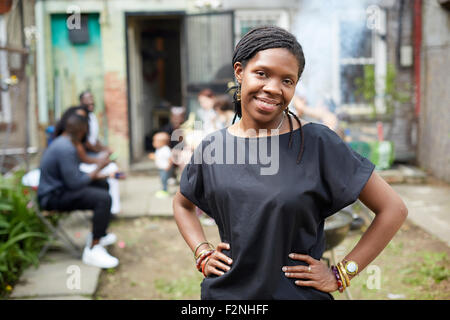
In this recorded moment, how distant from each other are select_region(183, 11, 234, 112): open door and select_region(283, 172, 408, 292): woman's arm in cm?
771

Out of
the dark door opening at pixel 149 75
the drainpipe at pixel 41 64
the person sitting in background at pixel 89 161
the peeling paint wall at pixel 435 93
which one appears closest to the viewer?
the person sitting in background at pixel 89 161

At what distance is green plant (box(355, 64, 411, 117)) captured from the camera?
9359mm

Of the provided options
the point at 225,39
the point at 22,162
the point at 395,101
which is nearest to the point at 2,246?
the point at 22,162

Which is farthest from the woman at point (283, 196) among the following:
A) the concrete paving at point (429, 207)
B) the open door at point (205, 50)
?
the open door at point (205, 50)

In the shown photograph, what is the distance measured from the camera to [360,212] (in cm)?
695

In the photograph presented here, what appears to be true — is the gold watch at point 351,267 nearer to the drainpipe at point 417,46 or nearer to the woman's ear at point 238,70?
the woman's ear at point 238,70

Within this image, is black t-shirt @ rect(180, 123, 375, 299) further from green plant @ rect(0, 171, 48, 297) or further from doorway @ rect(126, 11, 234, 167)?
doorway @ rect(126, 11, 234, 167)

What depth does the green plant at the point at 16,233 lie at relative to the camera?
184 inches

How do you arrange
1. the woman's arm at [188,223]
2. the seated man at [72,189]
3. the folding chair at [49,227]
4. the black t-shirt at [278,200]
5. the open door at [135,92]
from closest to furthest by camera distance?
1. the black t-shirt at [278,200]
2. the woman's arm at [188,223]
3. the seated man at [72,189]
4. the folding chair at [49,227]
5. the open door at [135,92]

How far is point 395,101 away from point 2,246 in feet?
24.7

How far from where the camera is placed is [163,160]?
26.7 ft

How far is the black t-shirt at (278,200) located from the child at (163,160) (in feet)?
20.3
